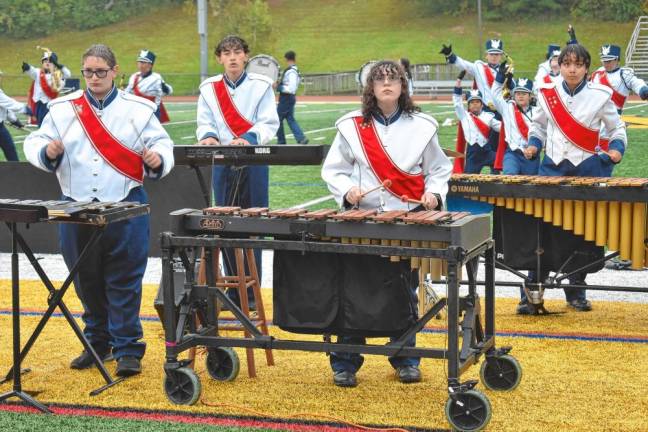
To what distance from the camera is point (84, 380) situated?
6.18 metres

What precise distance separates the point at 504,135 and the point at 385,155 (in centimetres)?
652

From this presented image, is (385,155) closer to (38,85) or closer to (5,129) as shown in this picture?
(5,129)

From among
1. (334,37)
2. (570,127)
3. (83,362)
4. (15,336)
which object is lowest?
(83,362)

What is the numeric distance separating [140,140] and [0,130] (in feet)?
34.1

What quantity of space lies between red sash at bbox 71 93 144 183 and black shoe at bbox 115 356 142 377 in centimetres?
100

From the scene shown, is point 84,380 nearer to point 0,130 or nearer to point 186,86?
point 0,130

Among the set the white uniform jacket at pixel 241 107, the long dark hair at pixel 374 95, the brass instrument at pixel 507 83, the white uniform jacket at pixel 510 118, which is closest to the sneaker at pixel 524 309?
the white uniform jacket at pixel 241 107

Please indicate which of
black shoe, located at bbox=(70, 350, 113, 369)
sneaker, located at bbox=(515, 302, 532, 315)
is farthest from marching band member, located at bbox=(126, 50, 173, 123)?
black shoe, located at bbox=(70, 350, 113, 369)

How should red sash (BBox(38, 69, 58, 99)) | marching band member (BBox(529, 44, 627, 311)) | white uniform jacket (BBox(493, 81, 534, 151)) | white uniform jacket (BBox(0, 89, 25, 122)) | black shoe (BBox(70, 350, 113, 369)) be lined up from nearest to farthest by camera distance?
black shoe (BBox(70, 350, 113, 369)) → marching band member (BBox(529, 44, 627, 311)) → white uniform jacket (BBox(493, 81, 534, 151)) → white uniform jacket (BBox(0, 89, 25, 122)) → red sash (BBox(38, 69, 58, 99))

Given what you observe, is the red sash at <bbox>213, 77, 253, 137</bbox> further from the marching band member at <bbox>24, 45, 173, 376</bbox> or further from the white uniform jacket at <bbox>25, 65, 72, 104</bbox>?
the white uniform jacket at <bbox>25, 65, 72, 104</bbox>

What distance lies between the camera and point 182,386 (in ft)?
18.7

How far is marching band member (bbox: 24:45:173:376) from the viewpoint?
20.3 ft

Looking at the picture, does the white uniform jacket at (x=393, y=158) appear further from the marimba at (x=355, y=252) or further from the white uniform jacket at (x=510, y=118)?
the white uniform jacket at (x=510, y=118)

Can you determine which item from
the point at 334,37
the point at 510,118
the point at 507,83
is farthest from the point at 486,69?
the point at 334,37
